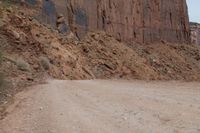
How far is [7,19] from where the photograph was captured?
2842cm

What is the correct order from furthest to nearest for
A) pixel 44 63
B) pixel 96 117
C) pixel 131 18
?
pixel 131 18 → pixel 44 63 → pixel 96 117

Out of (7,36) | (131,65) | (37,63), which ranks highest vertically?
(7,36)

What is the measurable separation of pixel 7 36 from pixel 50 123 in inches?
674

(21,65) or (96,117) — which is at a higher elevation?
(96,117)

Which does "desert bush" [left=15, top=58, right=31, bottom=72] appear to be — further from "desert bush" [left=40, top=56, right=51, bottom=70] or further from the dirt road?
the dirt road

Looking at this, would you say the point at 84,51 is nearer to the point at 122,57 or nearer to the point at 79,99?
the point at 122,57

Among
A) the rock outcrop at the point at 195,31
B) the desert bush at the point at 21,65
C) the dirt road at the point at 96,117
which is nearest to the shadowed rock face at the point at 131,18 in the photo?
the desert bush at the point at 21,65

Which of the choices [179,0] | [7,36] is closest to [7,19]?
[7,36]

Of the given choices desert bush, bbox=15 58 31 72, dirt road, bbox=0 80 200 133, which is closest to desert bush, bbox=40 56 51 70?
desert bush, bbox=15 58 31 72

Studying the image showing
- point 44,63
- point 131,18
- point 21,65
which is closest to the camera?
point 21,65

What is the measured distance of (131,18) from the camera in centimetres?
5206

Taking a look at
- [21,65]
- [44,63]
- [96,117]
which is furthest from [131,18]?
[96,117]

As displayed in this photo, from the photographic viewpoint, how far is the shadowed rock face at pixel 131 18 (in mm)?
40938

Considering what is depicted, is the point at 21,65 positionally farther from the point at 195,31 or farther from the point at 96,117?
the point at 195,31
